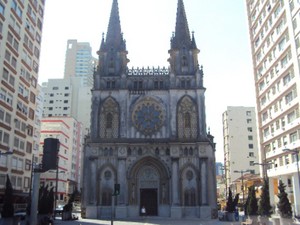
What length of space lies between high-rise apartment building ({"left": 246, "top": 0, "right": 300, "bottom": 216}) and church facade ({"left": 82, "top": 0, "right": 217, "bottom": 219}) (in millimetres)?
8276

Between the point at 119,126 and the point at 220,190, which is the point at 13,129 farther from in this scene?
the point at 220,190

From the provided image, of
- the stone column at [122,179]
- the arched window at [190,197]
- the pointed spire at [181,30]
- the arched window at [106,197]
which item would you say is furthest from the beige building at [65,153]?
the pointed spire at [181,30]

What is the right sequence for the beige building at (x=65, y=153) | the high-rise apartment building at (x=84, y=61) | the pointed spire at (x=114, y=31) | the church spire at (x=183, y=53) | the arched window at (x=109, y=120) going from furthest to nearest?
1. the high-rise apartment building at (x=84, y=61)
2. the beige building at (x=65, y=153)
3. the pointed spire at (x=114, y=31)
4. the church spire at (x=183, y=53)
5. the arched window at (x=109, y=120)

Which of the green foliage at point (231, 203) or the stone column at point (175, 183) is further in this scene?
the stone column at point (175, 183)

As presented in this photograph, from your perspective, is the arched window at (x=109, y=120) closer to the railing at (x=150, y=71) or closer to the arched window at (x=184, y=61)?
the railing at (x=150, y=71)

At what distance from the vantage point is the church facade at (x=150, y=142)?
151 feet

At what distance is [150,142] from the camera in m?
47.7

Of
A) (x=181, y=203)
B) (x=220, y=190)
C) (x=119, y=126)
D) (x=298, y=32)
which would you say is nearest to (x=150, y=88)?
(x=119, y=126)

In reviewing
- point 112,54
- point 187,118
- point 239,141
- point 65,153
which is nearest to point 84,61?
point 65,153

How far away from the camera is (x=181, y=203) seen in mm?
45594

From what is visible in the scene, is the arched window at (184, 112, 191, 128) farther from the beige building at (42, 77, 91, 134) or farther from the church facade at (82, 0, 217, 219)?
the beige building at (42, 77, 91, 134)

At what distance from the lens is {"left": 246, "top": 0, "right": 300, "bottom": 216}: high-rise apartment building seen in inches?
1625

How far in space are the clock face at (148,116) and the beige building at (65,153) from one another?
87.2 ft

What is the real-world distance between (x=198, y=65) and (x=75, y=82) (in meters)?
72.2
